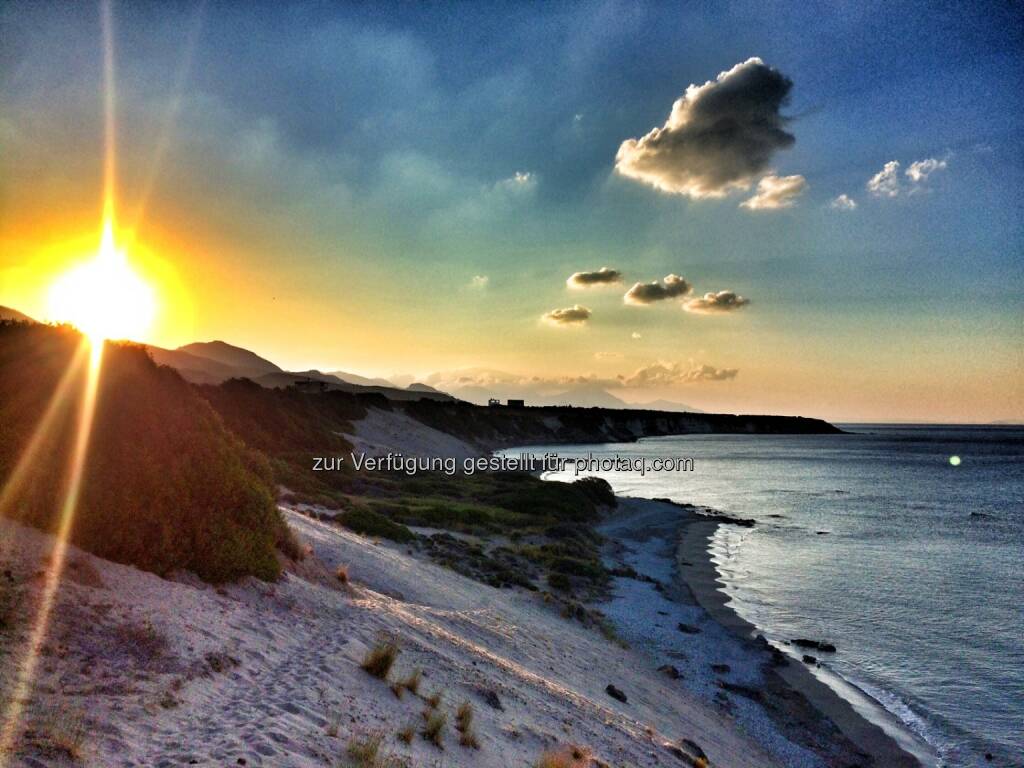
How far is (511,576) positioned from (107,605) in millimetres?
16366

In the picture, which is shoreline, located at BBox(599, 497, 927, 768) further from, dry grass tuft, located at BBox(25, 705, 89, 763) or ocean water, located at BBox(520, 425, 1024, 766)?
dry grass tuft, located at BBox(25, 705, 89, 763)

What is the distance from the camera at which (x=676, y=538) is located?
3988 centimetres

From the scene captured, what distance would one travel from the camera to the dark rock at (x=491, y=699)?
33.8 ft

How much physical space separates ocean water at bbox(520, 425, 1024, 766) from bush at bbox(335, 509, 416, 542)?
1433cm

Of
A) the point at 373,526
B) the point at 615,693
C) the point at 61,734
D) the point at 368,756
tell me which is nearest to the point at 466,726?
the point at 368,756

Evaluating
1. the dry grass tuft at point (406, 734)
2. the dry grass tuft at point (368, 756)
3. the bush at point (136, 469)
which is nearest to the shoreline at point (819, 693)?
the dry grass tuft at point (406, 734)

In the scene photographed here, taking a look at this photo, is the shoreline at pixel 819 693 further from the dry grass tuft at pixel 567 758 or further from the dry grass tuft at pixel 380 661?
the dry grass tuft at pixel 380 661

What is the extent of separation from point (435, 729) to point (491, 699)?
2243 millimetres

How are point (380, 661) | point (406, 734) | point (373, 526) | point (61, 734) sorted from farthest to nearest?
point (373, 526) → point (380, 661) → point (406, 734) → point (61, 734)

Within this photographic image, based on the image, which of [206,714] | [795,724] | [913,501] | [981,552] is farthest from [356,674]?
[913,501]

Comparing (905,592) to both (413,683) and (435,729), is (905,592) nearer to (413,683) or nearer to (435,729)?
(413,683)

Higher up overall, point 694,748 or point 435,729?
point 435,729

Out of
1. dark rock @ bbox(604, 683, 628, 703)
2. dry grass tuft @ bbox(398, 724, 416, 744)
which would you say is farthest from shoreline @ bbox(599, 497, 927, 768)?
dry grass tuft @ bbox(398, 724, 416, 744)

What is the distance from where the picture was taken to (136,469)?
11.3 m
